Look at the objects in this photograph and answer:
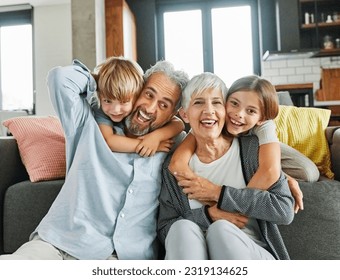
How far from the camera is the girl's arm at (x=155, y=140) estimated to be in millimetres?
812

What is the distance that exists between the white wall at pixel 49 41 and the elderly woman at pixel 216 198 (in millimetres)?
3738

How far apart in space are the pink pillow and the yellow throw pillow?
67 centimetres

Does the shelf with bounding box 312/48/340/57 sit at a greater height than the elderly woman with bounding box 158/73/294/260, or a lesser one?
greater

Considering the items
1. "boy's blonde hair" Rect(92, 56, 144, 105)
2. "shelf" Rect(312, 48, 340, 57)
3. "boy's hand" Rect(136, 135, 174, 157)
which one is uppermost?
"shelf" Rect(312, 48, 340, 57)

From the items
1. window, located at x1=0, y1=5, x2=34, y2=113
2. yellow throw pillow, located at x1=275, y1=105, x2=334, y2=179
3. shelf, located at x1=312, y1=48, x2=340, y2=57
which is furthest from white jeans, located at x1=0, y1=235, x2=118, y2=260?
window, located at x1=0, y1=5, x2=34, y2=113

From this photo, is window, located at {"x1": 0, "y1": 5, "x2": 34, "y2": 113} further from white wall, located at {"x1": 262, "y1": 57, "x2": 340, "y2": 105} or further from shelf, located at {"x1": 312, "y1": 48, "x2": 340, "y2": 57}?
shelf, located at {"x1": 312, "y1": 48, "x2": 340, "y2": 57}

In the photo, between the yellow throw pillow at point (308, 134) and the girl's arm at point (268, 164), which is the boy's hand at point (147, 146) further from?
the yellow throw pillow at point (308, 134)

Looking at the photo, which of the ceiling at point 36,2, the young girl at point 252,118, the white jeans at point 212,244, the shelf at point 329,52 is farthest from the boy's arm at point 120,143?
the ceiling at point 36,2

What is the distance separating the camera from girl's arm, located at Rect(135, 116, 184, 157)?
812mm

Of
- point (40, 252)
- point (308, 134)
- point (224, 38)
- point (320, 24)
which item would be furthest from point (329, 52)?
point (40, 252)

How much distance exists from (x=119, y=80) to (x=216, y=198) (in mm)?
332

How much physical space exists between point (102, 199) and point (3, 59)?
14.2 feet
